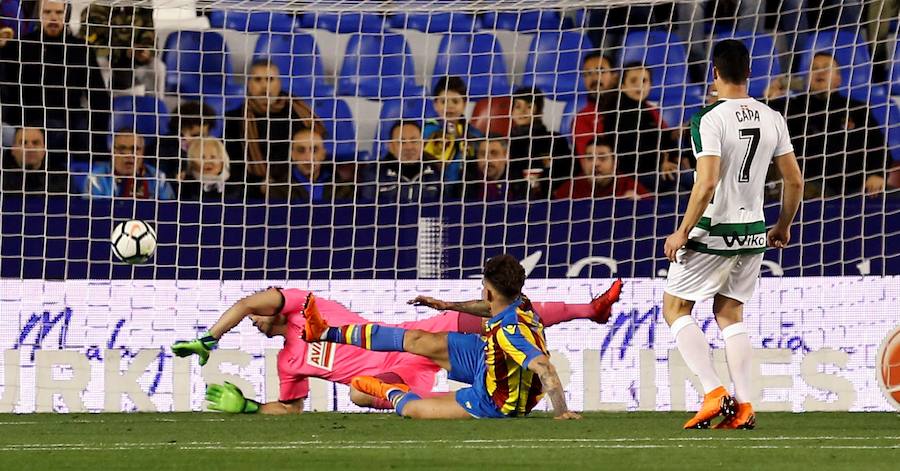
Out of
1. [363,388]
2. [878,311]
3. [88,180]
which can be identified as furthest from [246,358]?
[878,311]

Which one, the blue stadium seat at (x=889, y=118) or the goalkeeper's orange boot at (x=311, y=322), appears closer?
the goalkeeper's orange boot at (x=311, y=322)

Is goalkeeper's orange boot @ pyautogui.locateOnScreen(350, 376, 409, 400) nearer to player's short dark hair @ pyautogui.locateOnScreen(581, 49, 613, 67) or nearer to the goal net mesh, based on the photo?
the goal net mesh

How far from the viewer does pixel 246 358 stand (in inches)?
384

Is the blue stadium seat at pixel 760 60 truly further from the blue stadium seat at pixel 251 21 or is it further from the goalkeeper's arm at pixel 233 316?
the goalkeeper's arm at pixel 233 316

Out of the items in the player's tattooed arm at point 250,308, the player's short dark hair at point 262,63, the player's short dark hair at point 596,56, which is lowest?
the player's tattooed arm at point 250,308

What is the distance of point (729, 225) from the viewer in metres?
6.81

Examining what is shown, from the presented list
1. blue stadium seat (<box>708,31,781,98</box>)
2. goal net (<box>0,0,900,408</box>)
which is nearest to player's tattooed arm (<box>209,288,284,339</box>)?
goal net (<box>0,0,900,408</box>)

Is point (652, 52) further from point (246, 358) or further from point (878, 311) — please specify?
point (246, 358)

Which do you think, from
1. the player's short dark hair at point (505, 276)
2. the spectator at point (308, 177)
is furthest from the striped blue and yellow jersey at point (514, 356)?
the spectator at point (308, 177)

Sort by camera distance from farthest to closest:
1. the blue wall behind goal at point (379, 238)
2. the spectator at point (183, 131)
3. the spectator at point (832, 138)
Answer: the spectator at point (183, 131) < the spectator at point (832, 138) < the blue wall behind goal at point (379, 238)

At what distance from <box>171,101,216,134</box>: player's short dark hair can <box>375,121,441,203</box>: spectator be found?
1.30 meters

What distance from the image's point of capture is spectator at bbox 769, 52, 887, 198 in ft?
34.9

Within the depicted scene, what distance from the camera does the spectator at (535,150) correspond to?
11.2 m

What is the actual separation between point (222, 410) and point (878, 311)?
154 inches
